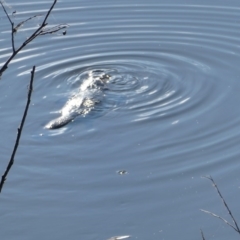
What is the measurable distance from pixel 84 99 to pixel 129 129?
0.67m

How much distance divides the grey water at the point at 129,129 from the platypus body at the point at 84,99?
0.06m

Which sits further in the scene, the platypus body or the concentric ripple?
the concentric ripple

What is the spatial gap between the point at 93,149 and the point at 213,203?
117 centimetres

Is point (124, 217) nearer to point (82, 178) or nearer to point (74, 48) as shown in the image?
point (82, 178)

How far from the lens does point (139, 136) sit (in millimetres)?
5551

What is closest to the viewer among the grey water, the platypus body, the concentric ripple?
the grey water

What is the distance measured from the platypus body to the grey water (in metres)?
0.06

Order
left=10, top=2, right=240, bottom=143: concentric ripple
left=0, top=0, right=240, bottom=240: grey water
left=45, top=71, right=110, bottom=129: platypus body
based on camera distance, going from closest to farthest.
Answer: left=0, top=0, right=240, bottom=240: grey water < left=45, top=71, right=110, bottom=129: platypus body < left=10, top=2, right=240, bottom=143: concentric ripple

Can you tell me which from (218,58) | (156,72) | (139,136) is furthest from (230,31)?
(139,136)

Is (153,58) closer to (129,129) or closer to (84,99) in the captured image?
(84,99)

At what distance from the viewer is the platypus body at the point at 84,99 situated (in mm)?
5836

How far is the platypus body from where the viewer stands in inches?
230

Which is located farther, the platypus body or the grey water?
the platypus body

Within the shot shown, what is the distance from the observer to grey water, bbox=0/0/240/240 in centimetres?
446
